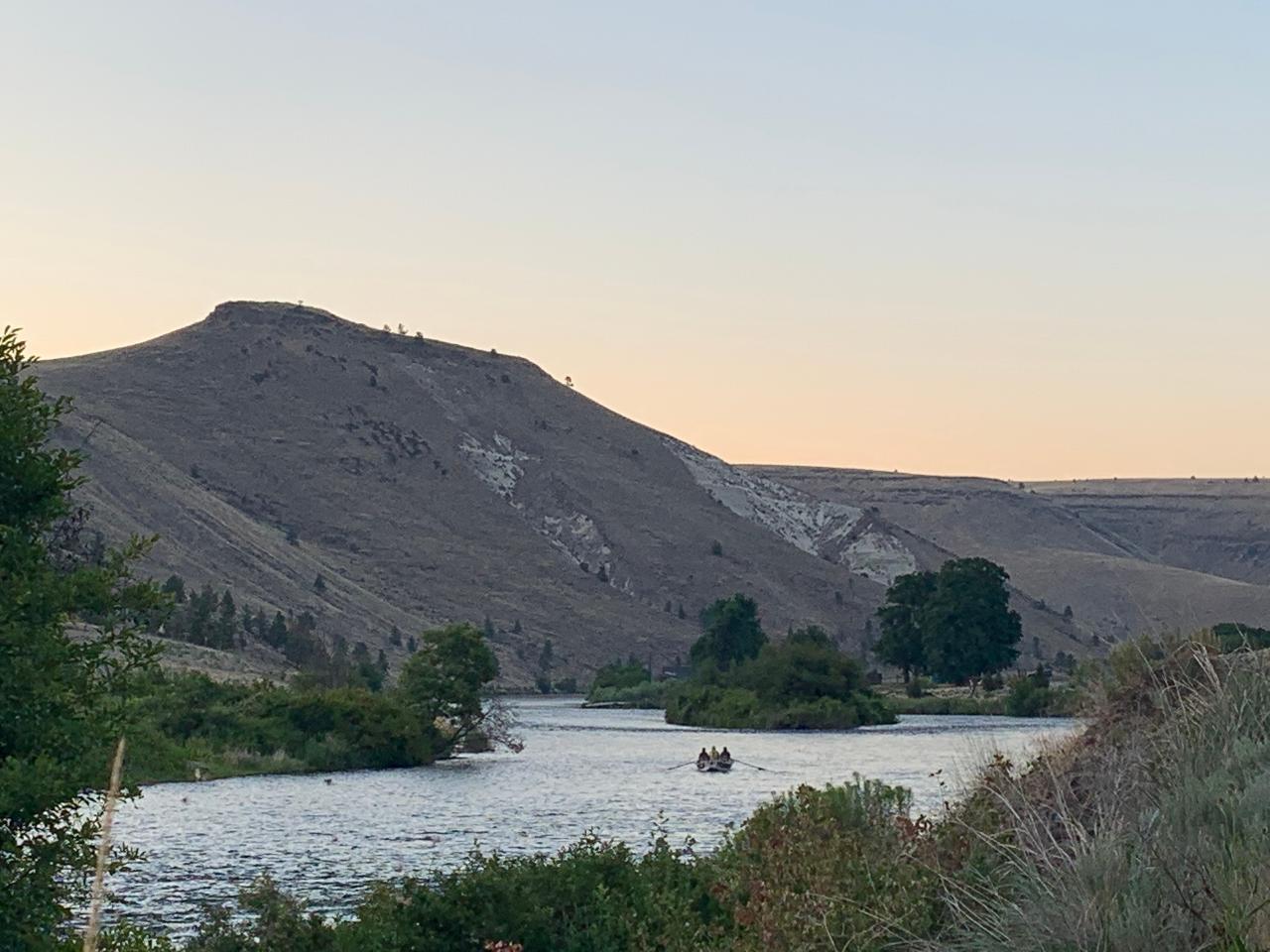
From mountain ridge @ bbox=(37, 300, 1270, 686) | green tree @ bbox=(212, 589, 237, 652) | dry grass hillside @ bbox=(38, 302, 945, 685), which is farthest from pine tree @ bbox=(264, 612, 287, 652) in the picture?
mountain ridge @ bbox=(37, 300, 1270, 686)

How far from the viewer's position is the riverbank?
9172 millimetres

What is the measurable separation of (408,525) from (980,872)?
159338mm

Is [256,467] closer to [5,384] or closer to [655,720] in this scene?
[655,720]

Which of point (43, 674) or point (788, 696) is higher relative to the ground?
point (43, 674)

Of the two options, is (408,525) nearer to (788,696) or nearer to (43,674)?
(788,696)

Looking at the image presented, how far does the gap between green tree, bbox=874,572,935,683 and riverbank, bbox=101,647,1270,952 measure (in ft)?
356

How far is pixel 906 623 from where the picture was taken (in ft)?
422

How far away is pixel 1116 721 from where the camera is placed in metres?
15.9

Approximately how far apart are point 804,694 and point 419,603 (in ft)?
204

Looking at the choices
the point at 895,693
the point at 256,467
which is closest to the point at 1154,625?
the point at 895,693

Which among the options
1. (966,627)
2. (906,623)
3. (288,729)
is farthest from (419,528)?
(288,729)

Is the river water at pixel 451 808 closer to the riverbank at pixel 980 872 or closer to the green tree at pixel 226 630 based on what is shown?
the riverbank at pixel 980 872

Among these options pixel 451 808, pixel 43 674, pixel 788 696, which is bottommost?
pixel 451 808

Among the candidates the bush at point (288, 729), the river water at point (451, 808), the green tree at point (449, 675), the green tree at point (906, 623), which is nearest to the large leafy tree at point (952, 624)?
the green tree at point (906, 623)
